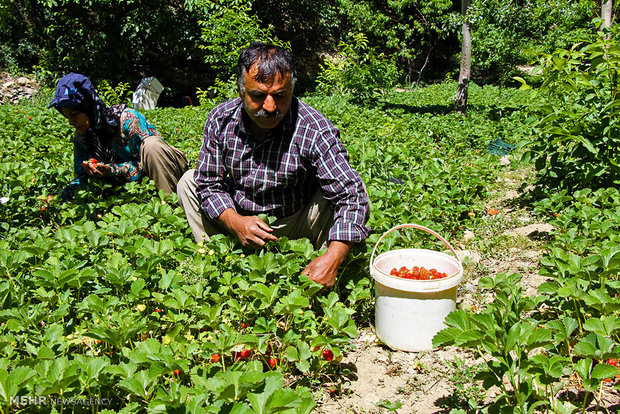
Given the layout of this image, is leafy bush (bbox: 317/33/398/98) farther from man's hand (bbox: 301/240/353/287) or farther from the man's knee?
man's hand (bbox: 301/240/353/287)

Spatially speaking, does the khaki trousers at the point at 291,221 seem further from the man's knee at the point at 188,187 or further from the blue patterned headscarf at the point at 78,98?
the blue patterned headscarf at the point at 78,98

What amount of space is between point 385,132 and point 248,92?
3.56 m

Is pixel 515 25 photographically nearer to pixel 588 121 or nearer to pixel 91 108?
pixel 588 121

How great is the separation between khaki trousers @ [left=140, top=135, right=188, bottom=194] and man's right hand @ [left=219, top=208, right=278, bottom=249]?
132cm

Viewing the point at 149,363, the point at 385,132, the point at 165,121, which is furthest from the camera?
the point at 165,121

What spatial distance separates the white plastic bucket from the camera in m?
2.17

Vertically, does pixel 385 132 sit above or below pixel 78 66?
below

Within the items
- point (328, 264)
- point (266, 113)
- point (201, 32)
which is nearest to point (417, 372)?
point (328, 264)

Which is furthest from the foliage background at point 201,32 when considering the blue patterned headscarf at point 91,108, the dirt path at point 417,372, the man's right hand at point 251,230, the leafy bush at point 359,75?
the man's right hand at point 251,230

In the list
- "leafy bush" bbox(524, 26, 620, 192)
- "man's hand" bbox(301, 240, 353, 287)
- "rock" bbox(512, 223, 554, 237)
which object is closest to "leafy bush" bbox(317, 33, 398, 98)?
"leafy bush" bbox(524, 26, 620, 192)

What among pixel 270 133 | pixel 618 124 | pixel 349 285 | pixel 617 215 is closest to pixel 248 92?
pixel 270 133

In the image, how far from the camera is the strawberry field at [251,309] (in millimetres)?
1586

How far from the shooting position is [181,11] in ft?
43.0

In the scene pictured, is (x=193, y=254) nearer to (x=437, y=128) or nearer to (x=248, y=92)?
(x=248, y=92)
